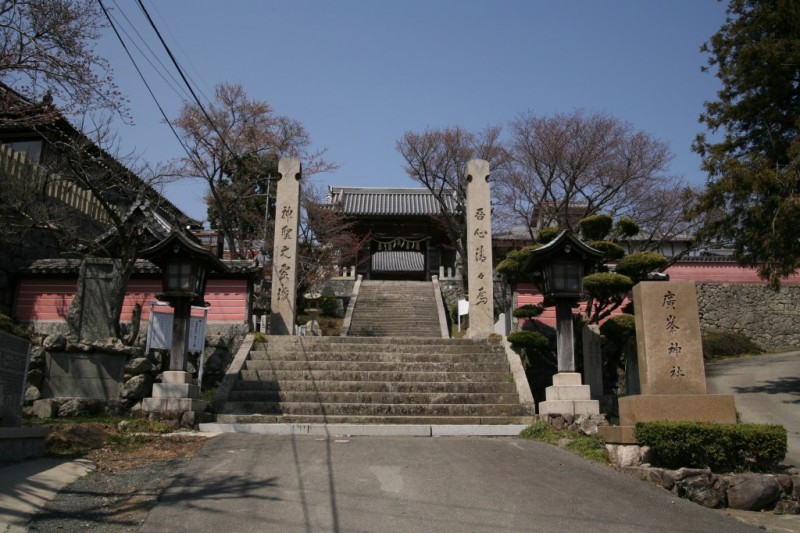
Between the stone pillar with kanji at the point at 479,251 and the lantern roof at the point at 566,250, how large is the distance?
3.64 m

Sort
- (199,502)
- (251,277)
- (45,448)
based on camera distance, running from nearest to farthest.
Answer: (199,502) → (45,448) → (251,277)

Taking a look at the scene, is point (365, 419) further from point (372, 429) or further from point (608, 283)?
point (608, 283)

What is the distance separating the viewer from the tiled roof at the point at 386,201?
3522cm

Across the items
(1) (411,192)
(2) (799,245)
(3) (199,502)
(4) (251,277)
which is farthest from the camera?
(1) (411,192)

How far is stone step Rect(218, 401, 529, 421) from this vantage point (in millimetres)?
11547

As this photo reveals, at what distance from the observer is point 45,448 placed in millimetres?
7930

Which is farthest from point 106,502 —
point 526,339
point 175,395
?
point 526,339

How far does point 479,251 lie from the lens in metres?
16.3

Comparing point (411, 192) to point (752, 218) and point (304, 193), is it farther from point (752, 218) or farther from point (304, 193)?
point (752, 218)

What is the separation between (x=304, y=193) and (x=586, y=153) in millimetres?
11971

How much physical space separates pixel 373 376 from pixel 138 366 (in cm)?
482

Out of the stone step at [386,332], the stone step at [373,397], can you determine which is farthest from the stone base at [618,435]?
the stone step at [386,332]

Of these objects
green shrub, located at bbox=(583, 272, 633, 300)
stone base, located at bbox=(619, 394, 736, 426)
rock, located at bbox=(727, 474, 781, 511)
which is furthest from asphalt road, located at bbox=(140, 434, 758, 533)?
green shrub, located at bbox=(583, 272, 633, 300)

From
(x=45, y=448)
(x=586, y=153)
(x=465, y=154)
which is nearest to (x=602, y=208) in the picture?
(x=586, y=153)
